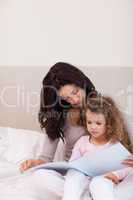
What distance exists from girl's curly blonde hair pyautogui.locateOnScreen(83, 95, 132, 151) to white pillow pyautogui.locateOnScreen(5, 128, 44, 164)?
0.32 m

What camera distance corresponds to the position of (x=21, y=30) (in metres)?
1.50

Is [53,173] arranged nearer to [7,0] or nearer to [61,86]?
[61,86]

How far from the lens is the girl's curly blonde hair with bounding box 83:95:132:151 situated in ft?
4.08

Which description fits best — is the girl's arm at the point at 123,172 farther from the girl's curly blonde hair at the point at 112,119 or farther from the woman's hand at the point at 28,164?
the woman's hand at the point at 28,164

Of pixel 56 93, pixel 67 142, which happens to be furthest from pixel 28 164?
pixel 56 93

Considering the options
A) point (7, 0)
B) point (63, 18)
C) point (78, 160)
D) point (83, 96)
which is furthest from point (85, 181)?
point (7, 0)

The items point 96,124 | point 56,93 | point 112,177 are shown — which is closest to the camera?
point 112,177

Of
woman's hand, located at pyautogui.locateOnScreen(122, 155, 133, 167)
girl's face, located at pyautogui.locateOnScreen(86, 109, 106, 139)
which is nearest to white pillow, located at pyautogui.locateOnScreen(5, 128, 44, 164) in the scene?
girl's face, located at pyautogui.locateOnScreen(86, 109, 106, 139)

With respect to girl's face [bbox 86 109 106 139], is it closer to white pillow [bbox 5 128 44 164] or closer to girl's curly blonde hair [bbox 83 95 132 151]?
girl's curly blonde hair [bbox 83 95 132 151]

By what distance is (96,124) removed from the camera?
125 cm

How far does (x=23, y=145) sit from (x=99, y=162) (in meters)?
0.45

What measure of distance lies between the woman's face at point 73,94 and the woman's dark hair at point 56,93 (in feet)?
0.05

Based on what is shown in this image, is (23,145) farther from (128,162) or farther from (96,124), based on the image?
(128,162)

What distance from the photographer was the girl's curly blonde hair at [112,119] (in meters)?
1.24
